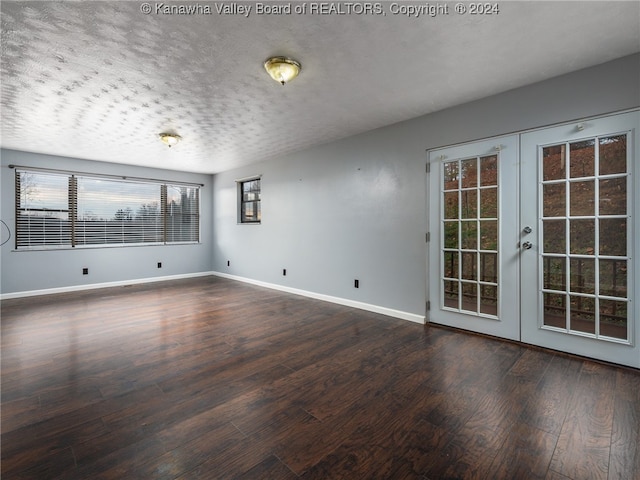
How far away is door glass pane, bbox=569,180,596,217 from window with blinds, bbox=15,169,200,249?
709 cm

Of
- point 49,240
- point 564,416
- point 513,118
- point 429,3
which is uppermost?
point 429,3

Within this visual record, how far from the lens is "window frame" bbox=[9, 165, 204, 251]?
16.6 feet

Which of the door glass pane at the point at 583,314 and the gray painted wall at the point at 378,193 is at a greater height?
the gray painted wall at the point at 378,193

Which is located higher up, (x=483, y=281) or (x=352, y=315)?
(x=483, y=281)

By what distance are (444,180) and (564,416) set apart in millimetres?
2431

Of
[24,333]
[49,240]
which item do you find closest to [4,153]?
[49,240]

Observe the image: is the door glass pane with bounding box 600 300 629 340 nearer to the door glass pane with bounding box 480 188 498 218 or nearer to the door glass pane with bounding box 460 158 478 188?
the door glass pane with bounding box 480 188 498 218

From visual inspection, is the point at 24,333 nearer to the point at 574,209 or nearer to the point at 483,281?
the point at 483,281

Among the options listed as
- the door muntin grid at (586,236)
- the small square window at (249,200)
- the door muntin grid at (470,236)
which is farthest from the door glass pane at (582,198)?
the small square window at (249,200)

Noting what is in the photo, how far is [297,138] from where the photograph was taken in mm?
4488

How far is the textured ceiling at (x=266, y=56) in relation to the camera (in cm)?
193

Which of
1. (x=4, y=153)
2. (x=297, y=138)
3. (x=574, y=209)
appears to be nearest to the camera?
(x=574, y=209)

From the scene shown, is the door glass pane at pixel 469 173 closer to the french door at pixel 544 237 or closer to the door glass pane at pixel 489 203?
the french door at pixel 544 237

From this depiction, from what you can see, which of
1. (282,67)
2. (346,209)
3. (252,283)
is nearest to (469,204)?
(346,209)
